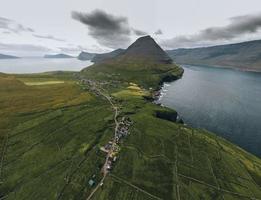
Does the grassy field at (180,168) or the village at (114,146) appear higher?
the village at (114,146)

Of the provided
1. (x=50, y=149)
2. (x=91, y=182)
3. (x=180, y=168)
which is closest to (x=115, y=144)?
(x=91, y=182)

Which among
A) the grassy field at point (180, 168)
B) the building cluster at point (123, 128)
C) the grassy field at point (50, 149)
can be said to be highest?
the grassy field at point (50, 149)

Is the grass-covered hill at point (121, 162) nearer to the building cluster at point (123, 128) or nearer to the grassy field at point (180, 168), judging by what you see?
the grassy field at point (180, 168)

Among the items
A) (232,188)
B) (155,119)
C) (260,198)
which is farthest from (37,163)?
(260,198)

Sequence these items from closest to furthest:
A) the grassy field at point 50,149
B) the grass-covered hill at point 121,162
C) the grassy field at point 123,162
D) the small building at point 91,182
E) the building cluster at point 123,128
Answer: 1. the grass-covered hill at point 121,162
2. the grassy field at point 123,162
3. the small building at point 91,182
4. the grassy field at point 50,149
5. the building cluster at point 123,128

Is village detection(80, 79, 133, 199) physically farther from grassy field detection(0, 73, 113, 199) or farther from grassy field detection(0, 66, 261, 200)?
grassy field detection(0, 73, 113, 199)

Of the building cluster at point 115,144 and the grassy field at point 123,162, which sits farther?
the building cluster at point 115,144

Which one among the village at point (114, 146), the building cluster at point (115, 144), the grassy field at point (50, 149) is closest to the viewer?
the grassy field at point (50, 149)

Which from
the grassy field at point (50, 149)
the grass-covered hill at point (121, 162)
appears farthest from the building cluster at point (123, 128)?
the grassy field at point (50, 149)

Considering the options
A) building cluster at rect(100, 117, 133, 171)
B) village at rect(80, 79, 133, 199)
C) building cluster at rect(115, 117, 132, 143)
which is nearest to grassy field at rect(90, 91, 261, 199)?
village at rect(80, 79, 133, 199)
